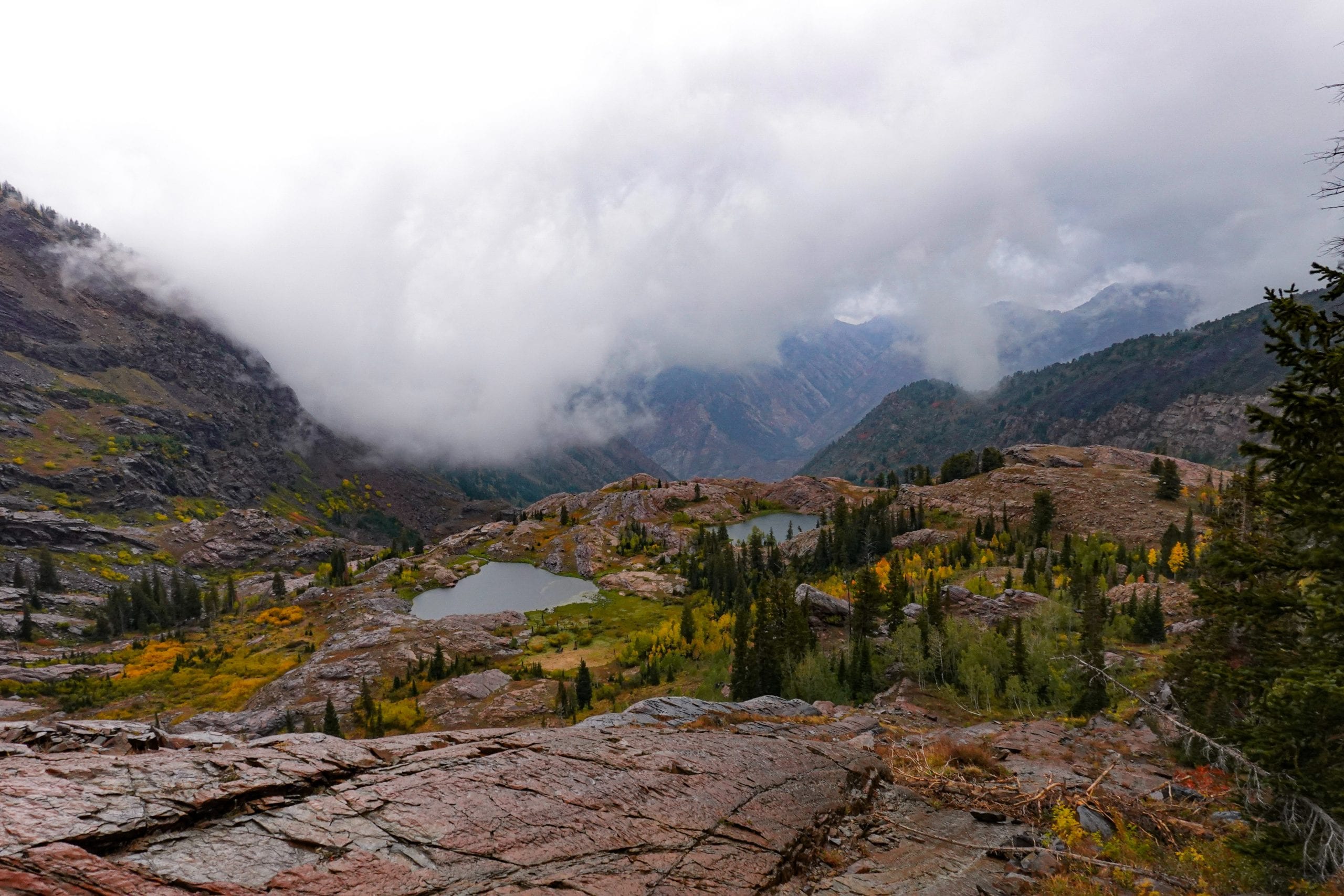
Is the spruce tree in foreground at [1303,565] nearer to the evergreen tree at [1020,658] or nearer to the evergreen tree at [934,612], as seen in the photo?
the evergreen tree at [1020,658]

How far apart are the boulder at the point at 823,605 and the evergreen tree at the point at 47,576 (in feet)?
745

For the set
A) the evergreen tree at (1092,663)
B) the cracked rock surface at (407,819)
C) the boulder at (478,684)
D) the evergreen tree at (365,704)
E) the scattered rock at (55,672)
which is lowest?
the boulder at (478,684)

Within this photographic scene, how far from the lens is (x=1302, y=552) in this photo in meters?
13.1

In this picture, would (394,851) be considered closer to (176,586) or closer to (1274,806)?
(1274,806)

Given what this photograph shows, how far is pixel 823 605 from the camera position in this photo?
90250 millimetres

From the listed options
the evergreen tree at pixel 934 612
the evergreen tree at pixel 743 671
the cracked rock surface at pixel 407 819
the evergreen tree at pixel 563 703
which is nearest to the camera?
the cracked rock surface at pixel 407 819

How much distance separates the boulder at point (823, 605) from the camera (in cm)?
8869

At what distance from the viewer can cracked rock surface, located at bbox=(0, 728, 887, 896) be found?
422 inches

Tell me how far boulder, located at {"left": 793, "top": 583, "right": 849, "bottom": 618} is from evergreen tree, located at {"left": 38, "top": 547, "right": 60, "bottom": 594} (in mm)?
227081

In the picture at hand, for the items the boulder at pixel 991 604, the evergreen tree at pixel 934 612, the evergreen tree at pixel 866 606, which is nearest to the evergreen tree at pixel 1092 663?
the evergreen tree at pixel 934 612

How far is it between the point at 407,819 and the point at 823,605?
84.4 metres

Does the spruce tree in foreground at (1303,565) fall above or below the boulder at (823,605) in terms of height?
above

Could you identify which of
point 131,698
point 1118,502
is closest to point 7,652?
point 131,698

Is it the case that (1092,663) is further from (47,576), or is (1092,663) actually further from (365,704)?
(47,576)
